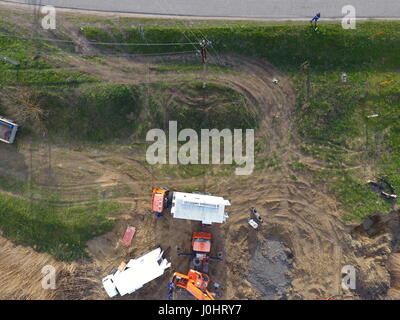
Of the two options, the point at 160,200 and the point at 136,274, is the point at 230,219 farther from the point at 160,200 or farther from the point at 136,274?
the point at 136,274

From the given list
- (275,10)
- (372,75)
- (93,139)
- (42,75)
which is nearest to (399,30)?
(372,75)

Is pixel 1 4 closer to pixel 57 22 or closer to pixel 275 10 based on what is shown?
pixel 57 22

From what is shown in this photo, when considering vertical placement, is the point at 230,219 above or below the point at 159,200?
below

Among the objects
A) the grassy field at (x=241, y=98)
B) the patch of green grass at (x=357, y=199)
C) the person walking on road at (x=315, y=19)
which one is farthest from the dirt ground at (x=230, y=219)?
the person walking on road at (x=315, y=19)

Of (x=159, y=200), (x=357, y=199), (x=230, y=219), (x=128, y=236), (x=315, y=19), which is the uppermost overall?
(x=315, y=19)

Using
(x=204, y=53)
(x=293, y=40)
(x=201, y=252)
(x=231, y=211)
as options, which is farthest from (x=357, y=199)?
(x=204, y=53)

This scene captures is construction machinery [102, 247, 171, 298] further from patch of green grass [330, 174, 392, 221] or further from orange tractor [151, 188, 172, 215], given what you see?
patch of green grass [330, 174, 392, 221]

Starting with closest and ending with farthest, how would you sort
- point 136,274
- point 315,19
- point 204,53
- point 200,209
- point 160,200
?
1. point 200,209
2. point 136,274
3. point 160,200
4. point 315,19
5. point 204,53
